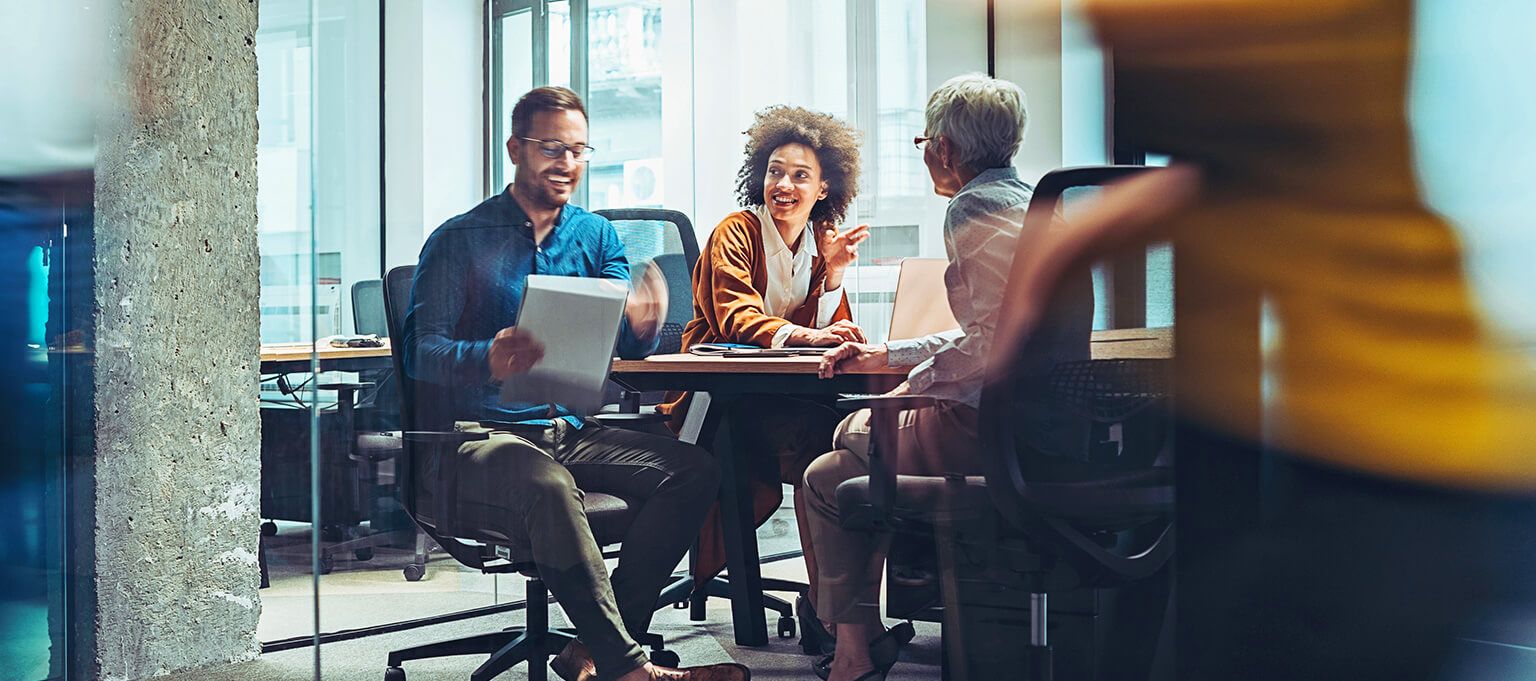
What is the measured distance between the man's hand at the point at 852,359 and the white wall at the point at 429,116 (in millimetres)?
528

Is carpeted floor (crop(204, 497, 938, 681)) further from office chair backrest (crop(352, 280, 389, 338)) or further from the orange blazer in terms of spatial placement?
office chair backrest (crop(352, 280, 389, 338))

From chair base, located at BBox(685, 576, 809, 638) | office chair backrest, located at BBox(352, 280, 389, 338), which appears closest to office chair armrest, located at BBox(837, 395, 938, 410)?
chair base, located at BBox(685, 576, 809, 638)

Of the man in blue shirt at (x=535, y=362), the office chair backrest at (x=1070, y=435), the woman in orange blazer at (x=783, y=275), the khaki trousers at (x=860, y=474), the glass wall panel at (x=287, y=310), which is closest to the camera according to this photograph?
the office chair backrest at (x=1070, y=435)

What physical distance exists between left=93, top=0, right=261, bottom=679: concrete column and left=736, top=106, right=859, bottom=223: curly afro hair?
1.35 meters

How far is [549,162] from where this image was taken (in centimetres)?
159

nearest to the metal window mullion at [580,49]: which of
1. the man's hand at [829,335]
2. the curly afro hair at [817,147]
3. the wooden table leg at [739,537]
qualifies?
the curly afro hair at [817,147]

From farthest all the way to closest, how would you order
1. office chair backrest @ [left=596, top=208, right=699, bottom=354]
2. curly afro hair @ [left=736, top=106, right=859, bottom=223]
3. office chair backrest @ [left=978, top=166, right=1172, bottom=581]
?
office chair backrest @ [left=596, top=208, right=699, bottom=354] < curly afro hair @ [left=736, top=106, right=859, bottom=223] < office chair backrest @ [left=978, top=166, right=1172, bottom=581]

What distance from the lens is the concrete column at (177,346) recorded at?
2354 millimetres

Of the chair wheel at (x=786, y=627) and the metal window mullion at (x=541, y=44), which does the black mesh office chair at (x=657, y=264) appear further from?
the chair wheel at (x=786, y=627)

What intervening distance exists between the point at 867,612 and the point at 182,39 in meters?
1.93

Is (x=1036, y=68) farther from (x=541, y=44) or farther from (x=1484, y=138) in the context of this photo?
(x=541, y=44)

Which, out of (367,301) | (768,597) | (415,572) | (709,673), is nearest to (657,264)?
(367,301)

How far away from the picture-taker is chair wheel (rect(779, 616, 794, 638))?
2254 mm

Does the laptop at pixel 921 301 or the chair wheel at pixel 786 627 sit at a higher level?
the laptop at pixel 921 301
